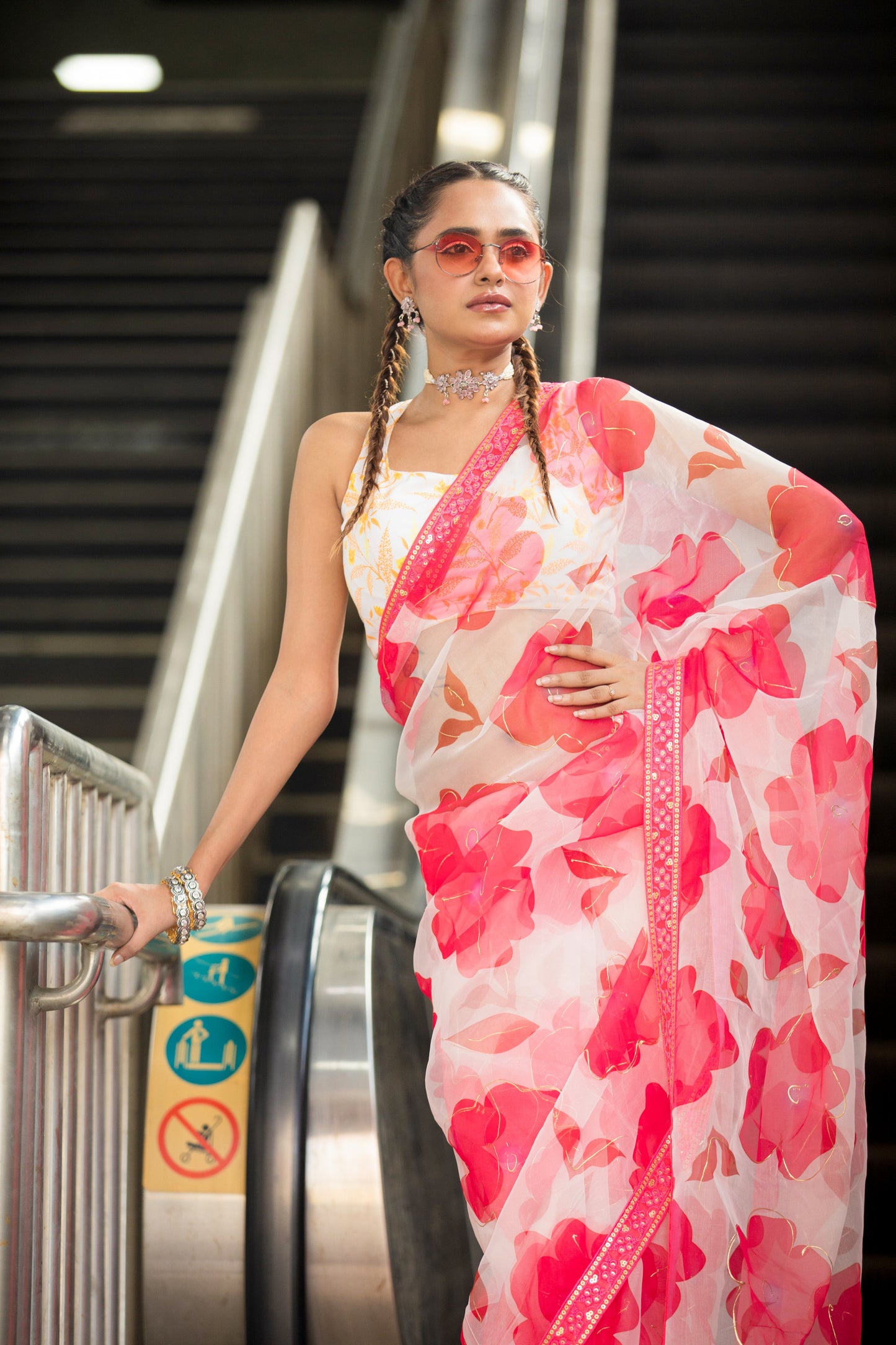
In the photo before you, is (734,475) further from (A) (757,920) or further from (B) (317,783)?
(B) (317,783)

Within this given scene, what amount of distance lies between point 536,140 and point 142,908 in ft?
14.0

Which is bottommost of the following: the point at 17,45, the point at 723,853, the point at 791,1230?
the point at 791,1230

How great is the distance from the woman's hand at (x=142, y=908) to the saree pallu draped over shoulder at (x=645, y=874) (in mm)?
323

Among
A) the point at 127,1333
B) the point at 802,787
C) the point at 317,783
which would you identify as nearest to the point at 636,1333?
the point at 802,787

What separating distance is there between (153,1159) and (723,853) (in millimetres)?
1015

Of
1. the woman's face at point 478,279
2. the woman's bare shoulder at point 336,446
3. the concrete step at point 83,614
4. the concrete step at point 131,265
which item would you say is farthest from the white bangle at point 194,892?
the concrete step at point 131,265

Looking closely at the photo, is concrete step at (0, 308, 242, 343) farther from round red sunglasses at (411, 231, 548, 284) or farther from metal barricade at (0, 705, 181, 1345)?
round red sunglasses at (411, 231, 548, 284)

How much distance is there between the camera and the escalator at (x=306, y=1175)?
2006 millimetres

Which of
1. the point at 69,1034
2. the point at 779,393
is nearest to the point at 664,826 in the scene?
the point at 69,1034

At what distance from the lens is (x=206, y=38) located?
11.4 metres

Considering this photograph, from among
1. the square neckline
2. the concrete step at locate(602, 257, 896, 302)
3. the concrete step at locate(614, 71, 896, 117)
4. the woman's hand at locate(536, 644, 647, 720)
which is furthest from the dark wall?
the woman's hand at locate(536, 644, 647, 720)

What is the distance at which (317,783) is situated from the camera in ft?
17.5

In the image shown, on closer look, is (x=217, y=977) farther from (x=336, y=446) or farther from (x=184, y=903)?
(x=336, y=446)

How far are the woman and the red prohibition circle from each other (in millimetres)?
490
